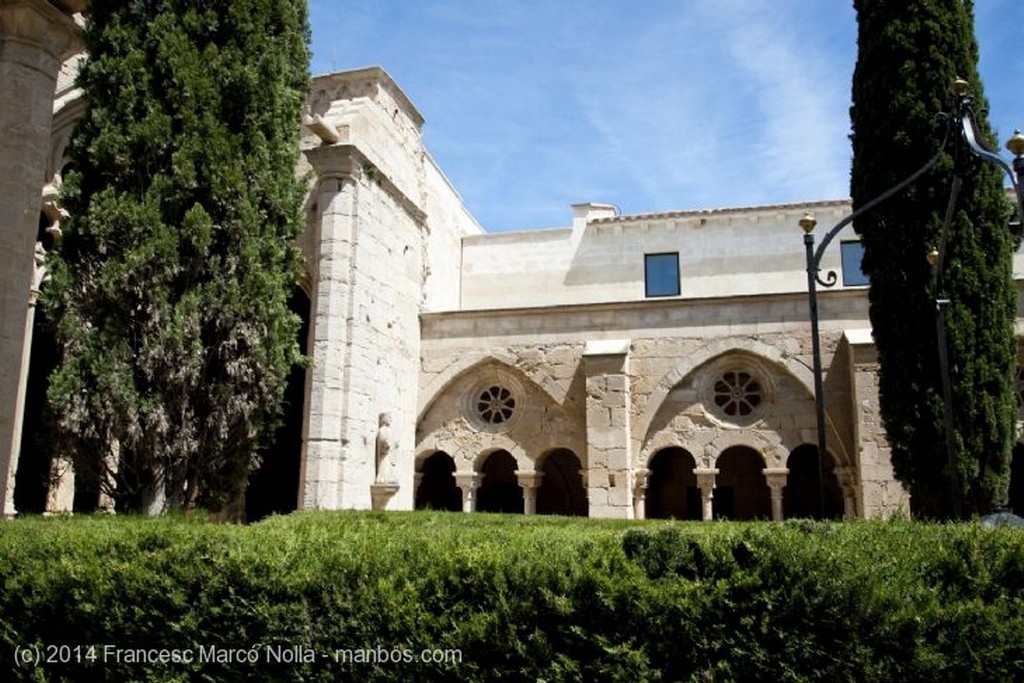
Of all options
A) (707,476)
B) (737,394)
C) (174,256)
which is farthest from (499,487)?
(174,256)

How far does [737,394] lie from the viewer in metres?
14.5

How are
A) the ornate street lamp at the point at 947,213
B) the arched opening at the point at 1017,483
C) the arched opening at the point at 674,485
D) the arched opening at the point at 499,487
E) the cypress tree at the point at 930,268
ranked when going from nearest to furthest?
the ornate street lamp at the point at 947,213
the cypress tree at the point at 930,268
the arched opening at the point at 1017,483
the arched opening at the point at 674,485
the arched opening at the point at 499,487

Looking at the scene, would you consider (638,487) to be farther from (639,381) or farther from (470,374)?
(470,374)

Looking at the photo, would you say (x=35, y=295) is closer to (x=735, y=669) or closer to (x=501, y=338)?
(x=501, y=338)

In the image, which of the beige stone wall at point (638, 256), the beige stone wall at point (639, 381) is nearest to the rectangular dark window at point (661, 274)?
the beige stone wall at point (638, 256)

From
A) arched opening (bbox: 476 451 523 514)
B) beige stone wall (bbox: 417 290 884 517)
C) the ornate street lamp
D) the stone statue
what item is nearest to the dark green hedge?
the ornate street lamp

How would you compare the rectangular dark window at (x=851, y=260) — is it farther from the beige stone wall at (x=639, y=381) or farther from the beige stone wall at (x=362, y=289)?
the beige stone wall at (x=362, y=289)

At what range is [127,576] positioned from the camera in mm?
4621

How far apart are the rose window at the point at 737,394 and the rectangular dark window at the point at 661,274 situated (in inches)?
248

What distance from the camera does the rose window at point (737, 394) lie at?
14.4 m

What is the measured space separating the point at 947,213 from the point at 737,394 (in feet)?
19.9

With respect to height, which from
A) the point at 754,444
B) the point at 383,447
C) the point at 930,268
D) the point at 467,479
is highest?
the point at 930,268

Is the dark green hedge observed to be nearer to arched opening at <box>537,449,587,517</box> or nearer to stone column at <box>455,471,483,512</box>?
stone column at <box>455,471,483,512</box>

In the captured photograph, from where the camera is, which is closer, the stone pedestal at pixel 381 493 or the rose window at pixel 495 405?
the stone pedestal at pixel 381 493
